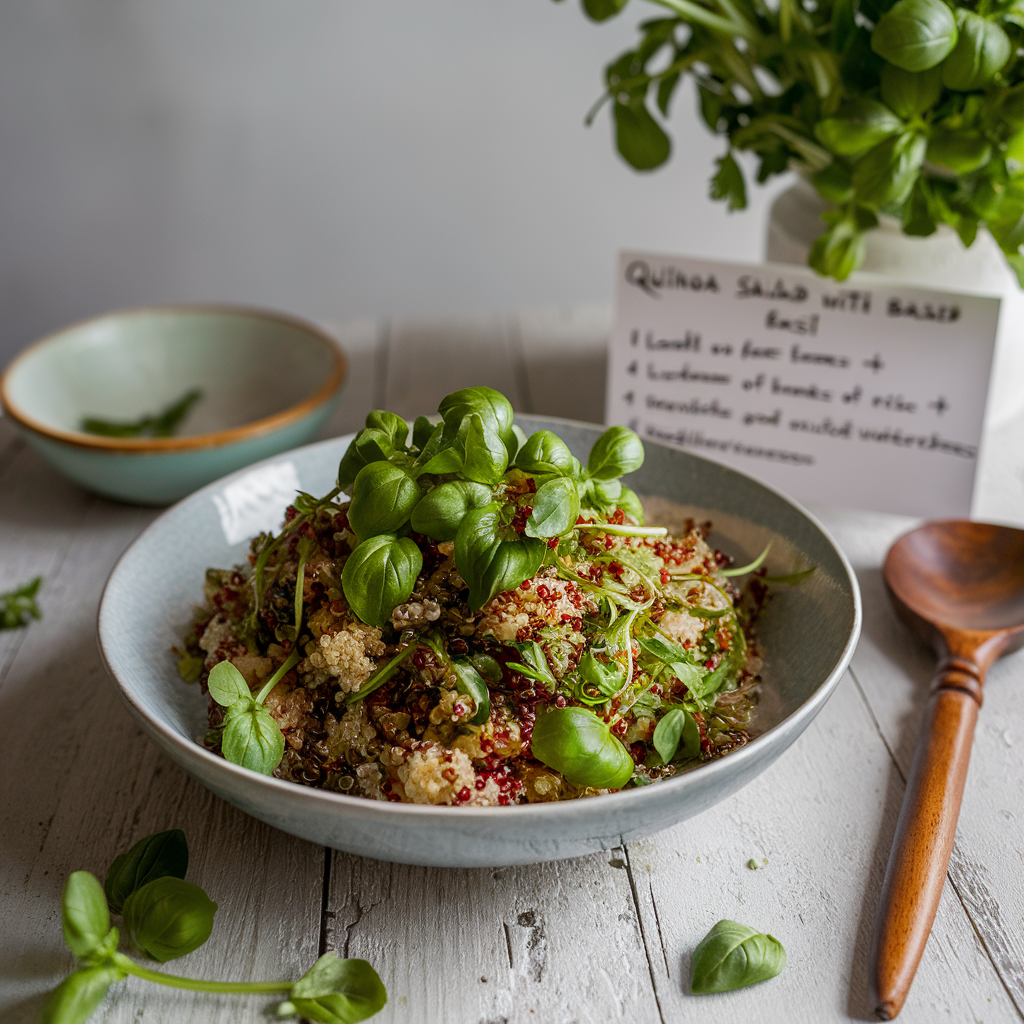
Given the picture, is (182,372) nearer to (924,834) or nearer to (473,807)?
(473,807)

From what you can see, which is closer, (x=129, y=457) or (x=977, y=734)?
(x=977, y=734)

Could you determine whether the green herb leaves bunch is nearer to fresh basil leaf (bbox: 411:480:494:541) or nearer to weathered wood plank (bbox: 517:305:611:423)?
weathered wood plank (bbox: 517:305:611:423)

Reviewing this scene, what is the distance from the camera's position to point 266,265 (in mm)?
2041

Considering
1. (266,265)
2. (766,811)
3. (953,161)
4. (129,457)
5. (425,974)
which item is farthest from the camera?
(266,265)

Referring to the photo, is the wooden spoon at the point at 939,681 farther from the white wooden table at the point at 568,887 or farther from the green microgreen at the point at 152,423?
the green microgreen at the point at 152,423

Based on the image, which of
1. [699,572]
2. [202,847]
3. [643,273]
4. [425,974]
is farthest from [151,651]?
[643,273]

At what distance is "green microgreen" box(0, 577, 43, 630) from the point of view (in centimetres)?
96

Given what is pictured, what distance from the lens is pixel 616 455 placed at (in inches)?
28.5

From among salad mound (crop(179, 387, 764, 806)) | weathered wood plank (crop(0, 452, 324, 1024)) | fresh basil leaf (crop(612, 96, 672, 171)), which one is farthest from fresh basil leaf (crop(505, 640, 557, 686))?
fresh basil leaf (crop(612, 96, 672, 171))

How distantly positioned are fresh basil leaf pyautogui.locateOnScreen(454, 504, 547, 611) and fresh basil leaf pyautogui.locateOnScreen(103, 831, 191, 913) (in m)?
0.18

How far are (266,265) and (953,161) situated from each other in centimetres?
151

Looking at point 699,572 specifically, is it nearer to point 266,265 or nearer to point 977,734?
point 977,734

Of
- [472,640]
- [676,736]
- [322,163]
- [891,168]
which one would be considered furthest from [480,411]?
[322,163]

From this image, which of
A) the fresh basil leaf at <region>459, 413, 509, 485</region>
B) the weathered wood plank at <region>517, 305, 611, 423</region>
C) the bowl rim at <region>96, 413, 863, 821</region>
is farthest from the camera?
the weathered wood plank at <region>517, 305, 611, 423</region>
